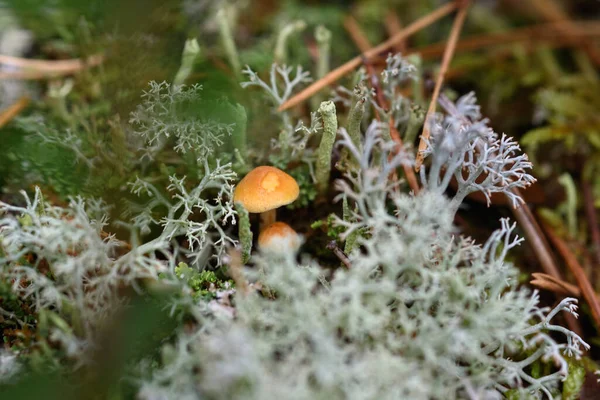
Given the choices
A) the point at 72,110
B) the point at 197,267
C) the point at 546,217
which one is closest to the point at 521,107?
the point at 546,217

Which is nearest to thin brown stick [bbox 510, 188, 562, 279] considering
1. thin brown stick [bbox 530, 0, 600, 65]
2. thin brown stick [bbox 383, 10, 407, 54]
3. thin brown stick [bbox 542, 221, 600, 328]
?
thin brown stick [bbox 542, 221, 600, 328]

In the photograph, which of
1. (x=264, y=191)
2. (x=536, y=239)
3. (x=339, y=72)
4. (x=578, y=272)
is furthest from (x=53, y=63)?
(x=578, y=272)

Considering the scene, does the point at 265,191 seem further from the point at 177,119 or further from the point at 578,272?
the point at 578,272

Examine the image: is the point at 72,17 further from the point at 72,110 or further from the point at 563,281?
the point at 563,281

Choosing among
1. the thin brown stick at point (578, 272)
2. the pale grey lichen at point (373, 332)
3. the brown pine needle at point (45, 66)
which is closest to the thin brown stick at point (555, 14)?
the thin brown stick at point (578, 272)

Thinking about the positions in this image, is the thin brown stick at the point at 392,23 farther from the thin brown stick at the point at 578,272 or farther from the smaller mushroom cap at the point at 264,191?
the smaller mushroom cap at the point at 264,191
